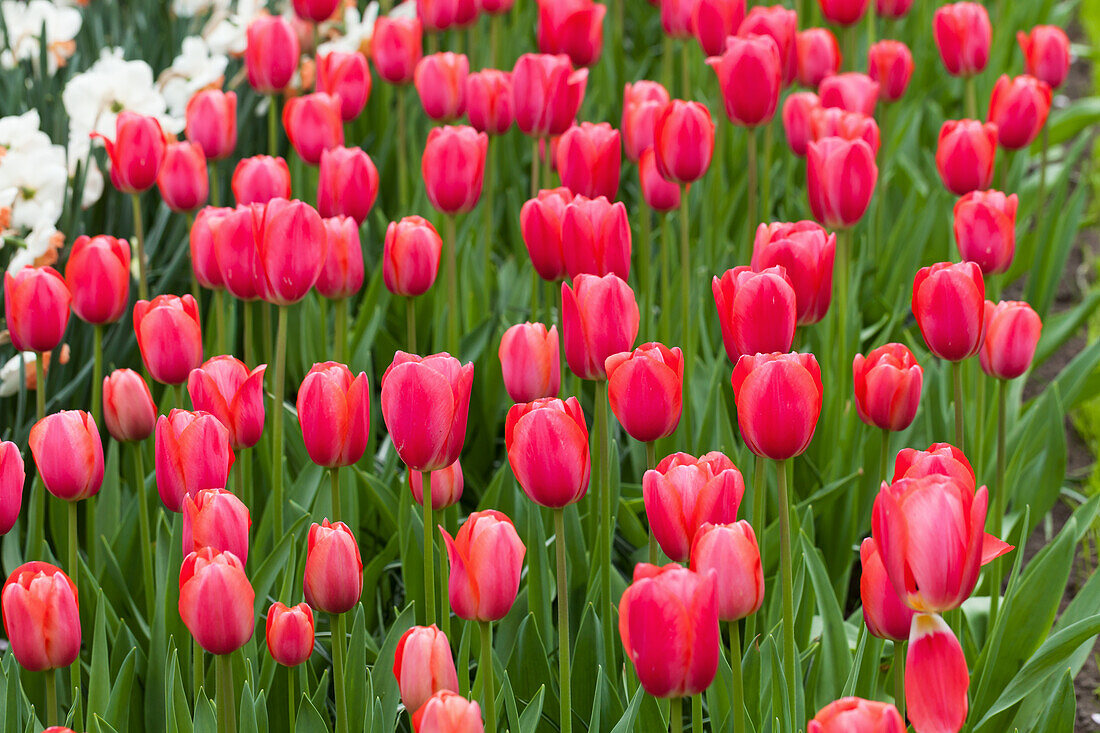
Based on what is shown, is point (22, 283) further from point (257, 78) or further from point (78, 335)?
point (257, 78)

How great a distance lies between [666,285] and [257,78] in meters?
1.10

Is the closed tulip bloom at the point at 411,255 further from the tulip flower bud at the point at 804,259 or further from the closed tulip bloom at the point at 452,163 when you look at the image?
the tulip flower bud at the point at 804,259

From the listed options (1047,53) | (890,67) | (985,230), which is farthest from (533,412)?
(1047,53)

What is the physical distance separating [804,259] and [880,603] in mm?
638

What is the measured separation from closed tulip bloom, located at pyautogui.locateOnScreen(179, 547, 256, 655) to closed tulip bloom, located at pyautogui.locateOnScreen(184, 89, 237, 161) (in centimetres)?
148

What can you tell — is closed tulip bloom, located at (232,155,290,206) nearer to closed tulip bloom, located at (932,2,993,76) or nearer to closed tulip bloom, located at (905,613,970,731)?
closed tulip bloom, located at (905,613,970,731)

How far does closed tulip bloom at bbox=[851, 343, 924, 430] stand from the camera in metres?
1.68

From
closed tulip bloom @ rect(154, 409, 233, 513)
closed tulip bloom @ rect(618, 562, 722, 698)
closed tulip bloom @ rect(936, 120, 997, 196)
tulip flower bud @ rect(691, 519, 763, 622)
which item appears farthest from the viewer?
closed tulip bloom @ rect(936, 120, 997, 196)

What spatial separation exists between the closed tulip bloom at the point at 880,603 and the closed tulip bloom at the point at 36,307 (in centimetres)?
124

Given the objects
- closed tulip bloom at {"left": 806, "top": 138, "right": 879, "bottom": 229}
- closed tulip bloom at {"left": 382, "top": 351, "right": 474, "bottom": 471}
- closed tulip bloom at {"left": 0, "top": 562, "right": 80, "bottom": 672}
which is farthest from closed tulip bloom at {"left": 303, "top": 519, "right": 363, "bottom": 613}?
closed tulip bloom at {"left": 806, "top": 138, "right": 879, "bottom": 229}

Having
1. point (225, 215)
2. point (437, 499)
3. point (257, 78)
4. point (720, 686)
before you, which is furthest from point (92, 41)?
point (720, 686)

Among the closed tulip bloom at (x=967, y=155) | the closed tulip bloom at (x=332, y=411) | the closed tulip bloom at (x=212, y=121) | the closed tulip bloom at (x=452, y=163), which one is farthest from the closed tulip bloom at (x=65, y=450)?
the closed tulip bloom at (x=967, y=155)

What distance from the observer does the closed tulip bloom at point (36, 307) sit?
183cm

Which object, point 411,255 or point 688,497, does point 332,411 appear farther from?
point 411,255
